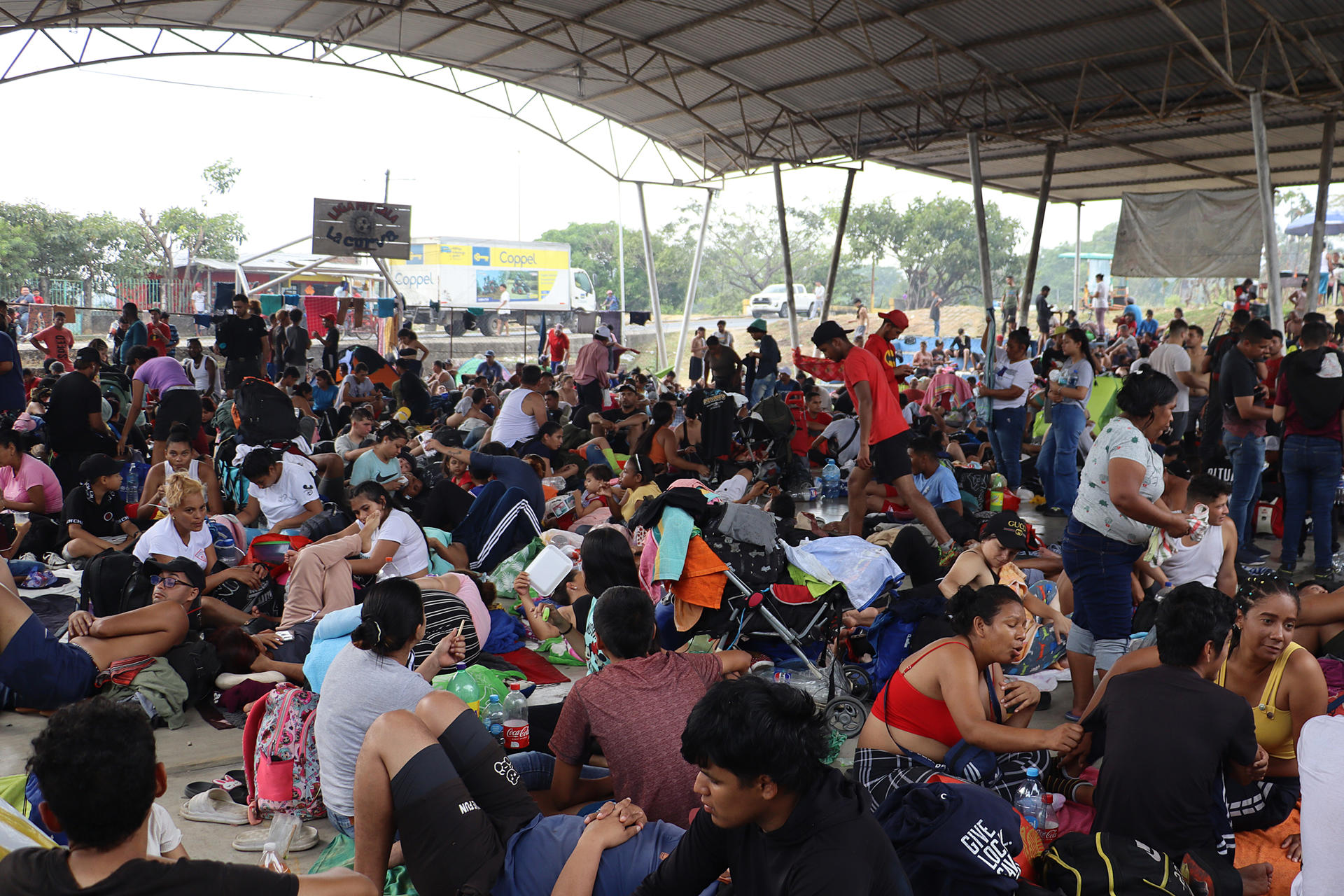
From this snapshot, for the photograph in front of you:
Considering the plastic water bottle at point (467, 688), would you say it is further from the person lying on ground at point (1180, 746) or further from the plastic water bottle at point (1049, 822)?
the person lying on ground at point (1180, 746)

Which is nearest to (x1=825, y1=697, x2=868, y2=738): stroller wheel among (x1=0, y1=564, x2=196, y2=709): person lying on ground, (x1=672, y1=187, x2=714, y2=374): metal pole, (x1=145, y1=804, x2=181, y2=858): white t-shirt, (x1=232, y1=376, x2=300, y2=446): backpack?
(x1=145, y1=804, x2=181, y2=858): white t-shirt

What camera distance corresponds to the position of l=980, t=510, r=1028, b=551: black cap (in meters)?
3.95

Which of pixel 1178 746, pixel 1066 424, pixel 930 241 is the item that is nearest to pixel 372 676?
pixel 1178 746

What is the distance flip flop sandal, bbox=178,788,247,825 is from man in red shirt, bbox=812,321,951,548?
12.5 feet

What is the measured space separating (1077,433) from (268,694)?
5.64m

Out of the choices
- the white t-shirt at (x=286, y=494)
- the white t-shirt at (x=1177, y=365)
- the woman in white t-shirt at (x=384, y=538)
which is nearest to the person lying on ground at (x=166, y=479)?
the white t-shirt at (x=286, y=494)

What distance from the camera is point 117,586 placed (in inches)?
162

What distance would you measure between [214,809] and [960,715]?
242cm

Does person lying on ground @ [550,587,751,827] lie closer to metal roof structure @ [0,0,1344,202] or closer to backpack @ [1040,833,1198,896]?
backpack @ [1040,833,1198,896]

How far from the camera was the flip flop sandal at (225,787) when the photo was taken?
3342 mm

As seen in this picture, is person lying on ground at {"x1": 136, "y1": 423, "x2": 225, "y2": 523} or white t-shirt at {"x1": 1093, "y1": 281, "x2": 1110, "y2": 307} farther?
white t-shirt at {"x1": 1093, "y1": 281, "x2": 1110, "y2": 307}

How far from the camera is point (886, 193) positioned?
4094cm

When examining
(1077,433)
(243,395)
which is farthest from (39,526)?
(1077,433)

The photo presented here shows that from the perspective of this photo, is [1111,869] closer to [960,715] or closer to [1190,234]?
[960,715]
